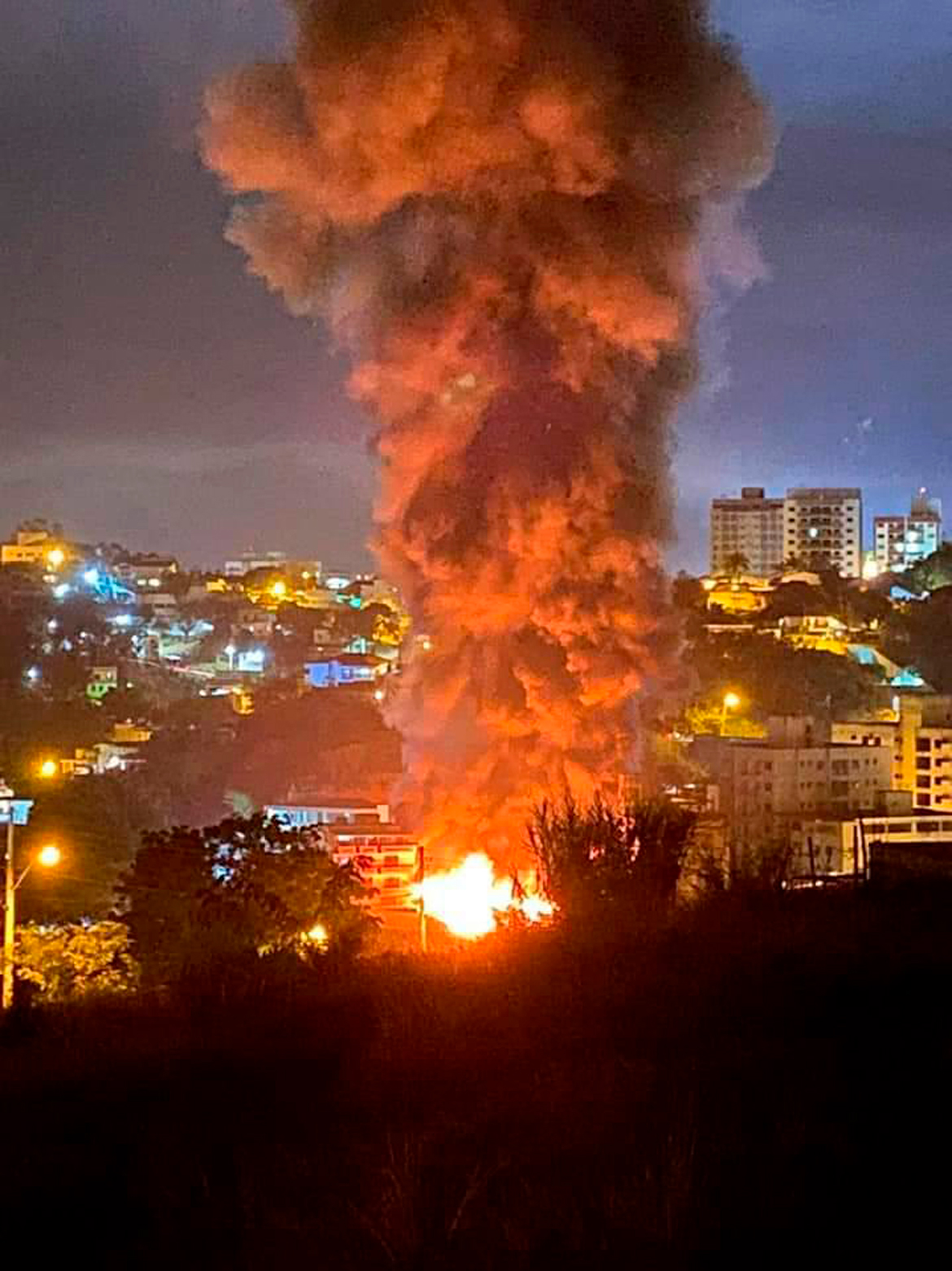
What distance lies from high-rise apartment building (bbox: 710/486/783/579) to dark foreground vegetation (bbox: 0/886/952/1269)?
117 metres

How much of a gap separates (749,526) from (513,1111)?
401 feet

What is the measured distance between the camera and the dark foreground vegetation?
4.36 meters

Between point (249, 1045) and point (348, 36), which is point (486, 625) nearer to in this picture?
point (348, 36)

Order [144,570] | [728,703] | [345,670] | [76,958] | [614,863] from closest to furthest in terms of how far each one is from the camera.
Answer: [614,863] < [76,958] < [728,703] < [345,670] < [144,570]

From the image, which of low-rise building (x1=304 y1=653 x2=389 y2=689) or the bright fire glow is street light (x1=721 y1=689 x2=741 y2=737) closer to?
low-rise building (x1=304 y1=653 x2=389 y2=689)

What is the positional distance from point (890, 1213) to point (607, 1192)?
2.55 feet

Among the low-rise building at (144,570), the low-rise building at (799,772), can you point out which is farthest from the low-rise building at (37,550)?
the low-rise building at (799,772)

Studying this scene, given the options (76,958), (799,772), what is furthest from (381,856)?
(799,772)

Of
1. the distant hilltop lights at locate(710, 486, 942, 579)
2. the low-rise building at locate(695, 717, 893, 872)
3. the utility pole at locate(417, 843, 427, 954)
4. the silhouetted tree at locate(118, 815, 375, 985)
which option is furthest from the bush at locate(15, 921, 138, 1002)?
the distant hilltop lights at locate(710, 486, 942, 579)

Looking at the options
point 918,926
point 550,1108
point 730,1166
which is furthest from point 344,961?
point 730,1166

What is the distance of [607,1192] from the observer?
4449mm

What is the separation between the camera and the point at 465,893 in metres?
23.5

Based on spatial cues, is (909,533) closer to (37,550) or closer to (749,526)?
(749,526)

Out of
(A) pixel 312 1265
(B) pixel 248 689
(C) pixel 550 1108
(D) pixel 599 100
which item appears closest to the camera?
(A) pixel 312 1265
